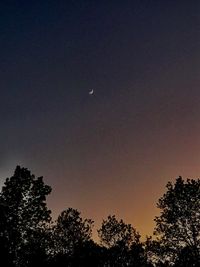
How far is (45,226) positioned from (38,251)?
10.8 feet

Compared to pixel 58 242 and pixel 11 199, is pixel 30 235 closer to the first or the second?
pixel 11 199

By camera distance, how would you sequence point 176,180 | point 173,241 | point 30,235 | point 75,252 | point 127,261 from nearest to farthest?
point 173,241 < point 176,180 < point 30,235 < point 75,252 < point 127,261

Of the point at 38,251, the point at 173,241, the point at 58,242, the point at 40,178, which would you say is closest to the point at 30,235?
the point at 38,251

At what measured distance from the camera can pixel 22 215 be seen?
158 feet

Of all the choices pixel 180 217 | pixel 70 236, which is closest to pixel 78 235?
pixel 70 236

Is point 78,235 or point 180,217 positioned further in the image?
point 78,235

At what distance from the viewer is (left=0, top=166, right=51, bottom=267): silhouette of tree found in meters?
45.7

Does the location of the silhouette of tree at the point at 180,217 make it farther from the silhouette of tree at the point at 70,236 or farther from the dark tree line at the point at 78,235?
the silhouette of tree at the point at 70,236

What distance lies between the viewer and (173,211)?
39375 mm

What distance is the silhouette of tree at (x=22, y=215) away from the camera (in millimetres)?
45688

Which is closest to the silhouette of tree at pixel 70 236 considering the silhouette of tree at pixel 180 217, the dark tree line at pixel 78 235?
the dark tree line at pixel 78 235

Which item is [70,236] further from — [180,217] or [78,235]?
[180,217]

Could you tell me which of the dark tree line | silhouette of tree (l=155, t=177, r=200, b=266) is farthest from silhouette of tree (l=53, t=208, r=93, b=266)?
silhouette of tree (l=155, t=177, r=200, b=266)

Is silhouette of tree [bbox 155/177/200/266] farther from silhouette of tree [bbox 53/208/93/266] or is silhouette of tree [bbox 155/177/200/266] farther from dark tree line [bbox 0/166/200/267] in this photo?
silhouette of tree [bbox 53/208/93/266]
